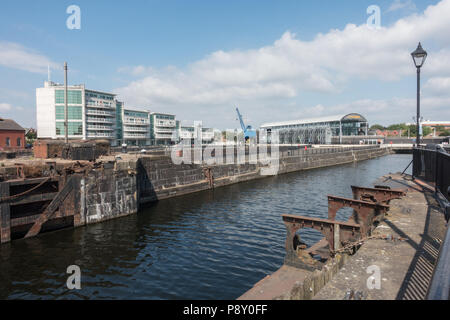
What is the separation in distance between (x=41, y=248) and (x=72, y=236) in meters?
2.39

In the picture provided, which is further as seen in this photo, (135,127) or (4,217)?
(135,127)

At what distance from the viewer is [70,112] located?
91.5 meters

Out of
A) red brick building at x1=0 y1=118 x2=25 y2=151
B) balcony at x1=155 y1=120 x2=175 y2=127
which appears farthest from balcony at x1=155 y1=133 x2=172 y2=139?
red brick building at x1=0 y1=118 x2=25 y2=151

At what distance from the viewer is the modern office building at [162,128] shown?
131500 millimetres

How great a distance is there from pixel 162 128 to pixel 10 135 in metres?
82.0

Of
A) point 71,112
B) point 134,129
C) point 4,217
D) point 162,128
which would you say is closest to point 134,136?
point 134,129

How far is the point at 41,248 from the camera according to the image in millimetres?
18125

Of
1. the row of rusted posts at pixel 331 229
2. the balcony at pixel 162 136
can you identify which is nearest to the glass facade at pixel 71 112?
the balcony at pixel 162 136

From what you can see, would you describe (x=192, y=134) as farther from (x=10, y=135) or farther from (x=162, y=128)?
(x=10, y=135)

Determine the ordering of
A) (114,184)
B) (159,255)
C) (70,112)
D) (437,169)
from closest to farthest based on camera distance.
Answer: (159,255) → (437,169) → (114,184) → (70,112)

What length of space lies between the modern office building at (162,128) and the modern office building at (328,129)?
61473 mm
